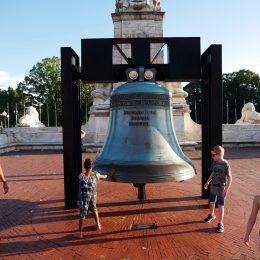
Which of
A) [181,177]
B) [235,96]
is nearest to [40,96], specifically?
[235,96]

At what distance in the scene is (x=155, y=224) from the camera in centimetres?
557

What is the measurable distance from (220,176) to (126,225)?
1794 millimetres

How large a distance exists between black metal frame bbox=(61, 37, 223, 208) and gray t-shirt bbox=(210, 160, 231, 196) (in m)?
1.11

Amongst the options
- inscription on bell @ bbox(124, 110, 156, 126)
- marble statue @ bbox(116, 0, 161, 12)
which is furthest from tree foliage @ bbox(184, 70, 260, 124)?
inscription on bell @ bbox(124, 110, 156, 126)

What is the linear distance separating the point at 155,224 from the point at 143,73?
2586mm

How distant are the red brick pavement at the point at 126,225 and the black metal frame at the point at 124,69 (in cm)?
92

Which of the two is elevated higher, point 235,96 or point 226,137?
point 235,96

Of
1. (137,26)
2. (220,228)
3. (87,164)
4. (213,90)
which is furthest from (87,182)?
(137,26)

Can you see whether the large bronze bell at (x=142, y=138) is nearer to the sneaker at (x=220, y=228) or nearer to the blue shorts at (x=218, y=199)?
the blue shorts at (x=218, y=199)

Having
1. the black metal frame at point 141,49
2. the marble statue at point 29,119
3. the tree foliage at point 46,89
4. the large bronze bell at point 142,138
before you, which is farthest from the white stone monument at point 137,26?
the tree foliage at point 46,89

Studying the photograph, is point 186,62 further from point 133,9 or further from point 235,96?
point 235,96

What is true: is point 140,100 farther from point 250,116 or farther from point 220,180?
point 250,116

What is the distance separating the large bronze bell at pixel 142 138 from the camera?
428 centimetres

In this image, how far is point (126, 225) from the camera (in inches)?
218
